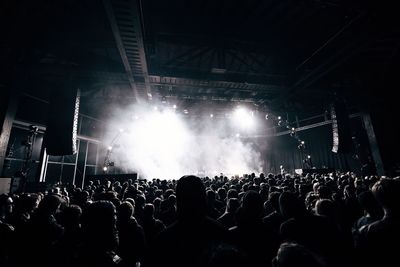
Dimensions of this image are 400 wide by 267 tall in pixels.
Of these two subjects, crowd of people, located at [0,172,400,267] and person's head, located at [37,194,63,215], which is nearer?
crowd of people, located at [0,172,400,267]

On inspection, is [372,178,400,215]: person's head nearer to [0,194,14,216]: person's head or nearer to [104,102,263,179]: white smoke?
[0,194,14,216]: person's head

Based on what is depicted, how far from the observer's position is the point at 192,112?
17594mm

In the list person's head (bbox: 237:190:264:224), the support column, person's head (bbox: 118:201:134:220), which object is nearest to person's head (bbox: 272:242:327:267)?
person's head (bbox: 237:190:264:224)

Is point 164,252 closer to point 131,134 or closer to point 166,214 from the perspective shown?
point 166,214

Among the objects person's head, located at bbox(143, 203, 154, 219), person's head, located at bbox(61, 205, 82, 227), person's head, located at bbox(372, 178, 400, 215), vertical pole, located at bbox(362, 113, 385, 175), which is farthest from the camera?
vertical pole, located at bbox(362, 113, 385, 175)

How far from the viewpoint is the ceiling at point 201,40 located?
262 inches

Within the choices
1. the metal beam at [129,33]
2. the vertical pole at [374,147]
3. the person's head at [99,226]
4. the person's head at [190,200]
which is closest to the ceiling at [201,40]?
the metal beam at [129,33]

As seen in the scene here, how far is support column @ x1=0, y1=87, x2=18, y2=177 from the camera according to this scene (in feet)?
26.6

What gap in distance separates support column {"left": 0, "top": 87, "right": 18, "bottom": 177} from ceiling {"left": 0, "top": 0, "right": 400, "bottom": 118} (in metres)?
0.42

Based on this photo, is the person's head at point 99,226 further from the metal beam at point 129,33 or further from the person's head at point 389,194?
the metal beam at point 129,33

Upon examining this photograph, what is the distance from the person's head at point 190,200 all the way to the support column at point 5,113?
9.96 m

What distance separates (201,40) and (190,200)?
834 cm

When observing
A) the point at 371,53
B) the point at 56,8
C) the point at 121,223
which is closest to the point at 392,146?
the point at 371,53

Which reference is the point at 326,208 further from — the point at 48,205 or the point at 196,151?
the point at 196,151
